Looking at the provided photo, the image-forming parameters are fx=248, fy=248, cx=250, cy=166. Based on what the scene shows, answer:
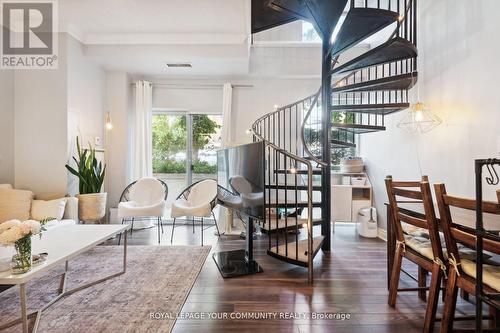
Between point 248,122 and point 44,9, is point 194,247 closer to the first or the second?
point 248,122

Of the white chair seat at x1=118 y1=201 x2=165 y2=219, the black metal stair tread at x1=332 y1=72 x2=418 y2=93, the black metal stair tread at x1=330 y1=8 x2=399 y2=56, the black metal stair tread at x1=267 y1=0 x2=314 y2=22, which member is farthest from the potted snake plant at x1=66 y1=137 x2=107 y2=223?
the black metal stair tread at x1=330 y1=8 x2=399 y2=56

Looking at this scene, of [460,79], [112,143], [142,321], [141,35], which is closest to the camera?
[142,321]

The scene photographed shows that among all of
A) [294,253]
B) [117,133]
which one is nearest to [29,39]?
[117,133]

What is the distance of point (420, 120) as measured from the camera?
288cm

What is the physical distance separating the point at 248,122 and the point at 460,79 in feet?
9.69

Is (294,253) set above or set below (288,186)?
below

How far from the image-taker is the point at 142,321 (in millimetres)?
1698

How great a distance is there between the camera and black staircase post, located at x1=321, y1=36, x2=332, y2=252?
10.3 feet

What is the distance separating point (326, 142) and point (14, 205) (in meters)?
3.81

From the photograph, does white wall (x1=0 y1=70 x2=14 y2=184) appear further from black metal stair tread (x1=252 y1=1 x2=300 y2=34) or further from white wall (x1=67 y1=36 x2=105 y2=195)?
black metal stair tread (x1=252 y1=1 x2=300 y2=34)

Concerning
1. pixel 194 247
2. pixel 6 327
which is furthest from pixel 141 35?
pixel 6 327

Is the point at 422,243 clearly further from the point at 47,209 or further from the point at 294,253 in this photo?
the point at 47,209

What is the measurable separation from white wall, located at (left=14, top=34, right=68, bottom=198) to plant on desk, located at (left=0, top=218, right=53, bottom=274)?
2150 mm

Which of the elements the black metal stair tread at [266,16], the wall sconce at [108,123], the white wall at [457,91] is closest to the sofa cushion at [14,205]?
the wall sconce at [108,123]
